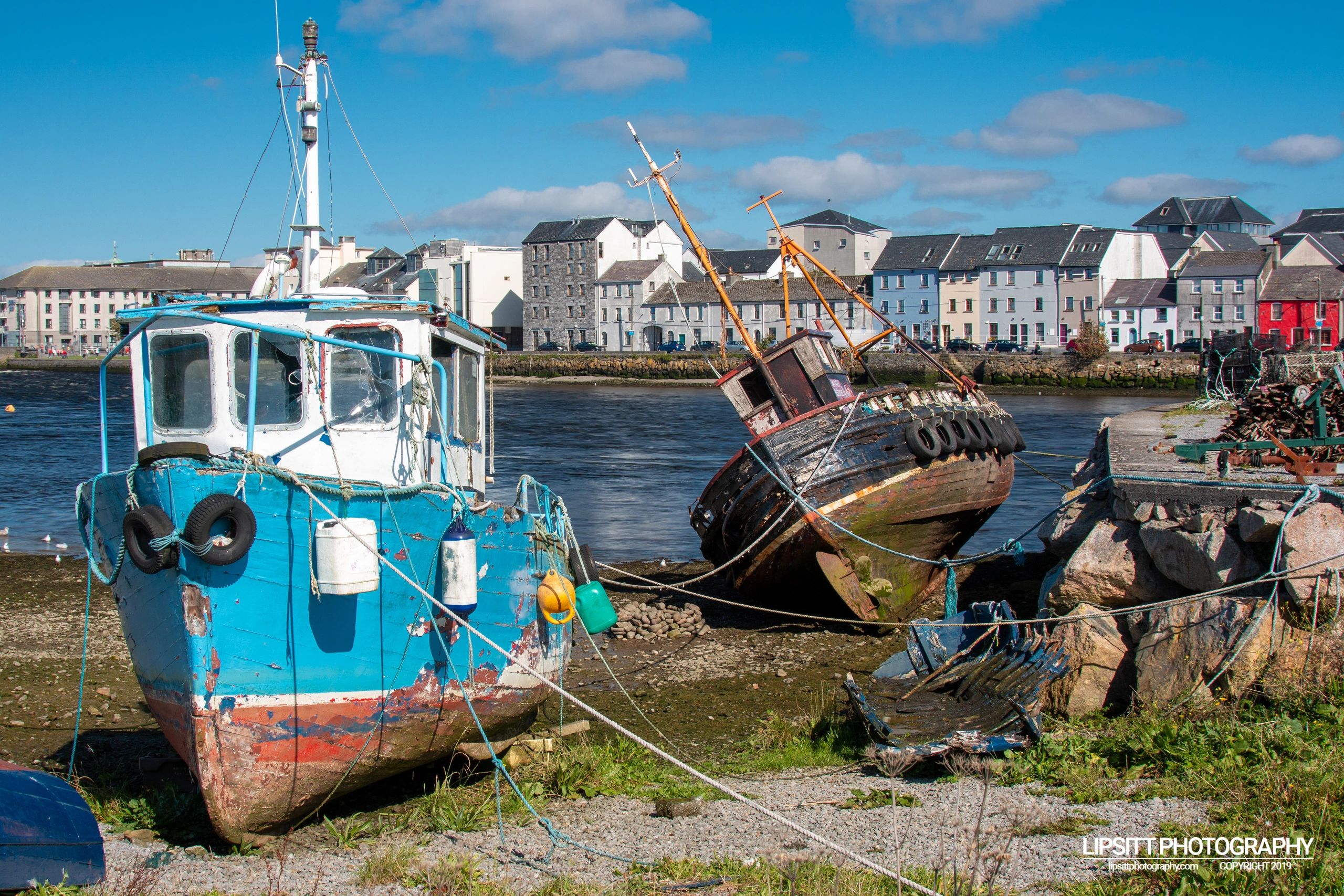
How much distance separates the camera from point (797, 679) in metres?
10.8

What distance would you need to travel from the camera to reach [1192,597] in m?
7.65

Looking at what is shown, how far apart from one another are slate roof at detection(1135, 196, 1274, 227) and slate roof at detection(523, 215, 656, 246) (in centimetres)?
5280

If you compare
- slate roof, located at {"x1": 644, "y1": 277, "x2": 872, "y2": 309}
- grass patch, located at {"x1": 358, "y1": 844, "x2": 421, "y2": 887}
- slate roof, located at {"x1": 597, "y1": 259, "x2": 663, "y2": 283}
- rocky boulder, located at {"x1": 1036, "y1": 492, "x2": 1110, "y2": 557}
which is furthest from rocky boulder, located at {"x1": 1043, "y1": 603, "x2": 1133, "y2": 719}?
slate roof, located at {"x1": 597, "y1": 259, "x2": 663, "y2": 283}

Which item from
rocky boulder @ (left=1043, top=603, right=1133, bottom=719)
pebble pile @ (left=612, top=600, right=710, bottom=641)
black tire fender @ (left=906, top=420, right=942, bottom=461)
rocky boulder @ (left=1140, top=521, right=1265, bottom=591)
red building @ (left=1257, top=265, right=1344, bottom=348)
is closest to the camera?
rocky boulder @ (left=1043, top=603, right=1133, bottom=719)

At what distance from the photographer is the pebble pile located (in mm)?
12727

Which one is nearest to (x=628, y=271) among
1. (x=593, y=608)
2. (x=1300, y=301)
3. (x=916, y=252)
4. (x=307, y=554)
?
(x=916, y=252)

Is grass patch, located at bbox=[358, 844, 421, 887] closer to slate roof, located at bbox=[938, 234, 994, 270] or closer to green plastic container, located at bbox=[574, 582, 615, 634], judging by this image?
green plastic container, located at bbox=[574, 582, 615, 634]

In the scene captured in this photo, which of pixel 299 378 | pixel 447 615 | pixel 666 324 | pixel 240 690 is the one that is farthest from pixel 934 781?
pixel 666 324

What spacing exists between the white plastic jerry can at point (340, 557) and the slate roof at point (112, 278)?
10936cm

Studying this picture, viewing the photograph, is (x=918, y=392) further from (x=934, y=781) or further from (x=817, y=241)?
(x=817, y=241)

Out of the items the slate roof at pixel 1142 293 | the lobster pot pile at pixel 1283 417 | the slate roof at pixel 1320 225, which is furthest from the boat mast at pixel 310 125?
the slate roof at pixel 1320 225

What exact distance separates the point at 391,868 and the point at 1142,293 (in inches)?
2846

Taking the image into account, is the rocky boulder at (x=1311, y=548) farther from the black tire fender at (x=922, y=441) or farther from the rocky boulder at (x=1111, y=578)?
the black tire fender at (x=922, y=441)

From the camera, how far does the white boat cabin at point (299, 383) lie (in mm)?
7410
